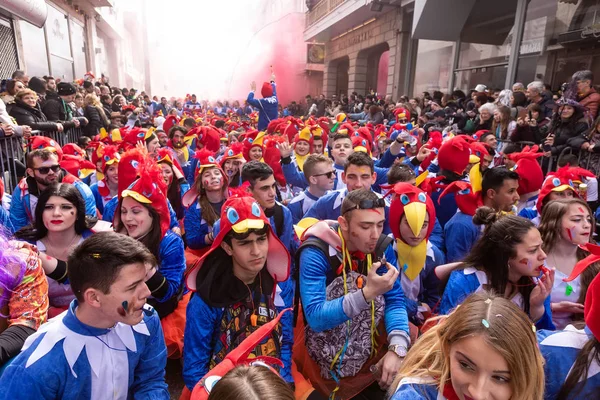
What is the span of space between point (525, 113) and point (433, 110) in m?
4.05

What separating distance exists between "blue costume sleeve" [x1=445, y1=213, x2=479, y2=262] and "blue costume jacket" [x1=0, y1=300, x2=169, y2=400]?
2627 mm

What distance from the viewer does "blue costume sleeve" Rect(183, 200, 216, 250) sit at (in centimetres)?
442

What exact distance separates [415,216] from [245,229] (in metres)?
1.36

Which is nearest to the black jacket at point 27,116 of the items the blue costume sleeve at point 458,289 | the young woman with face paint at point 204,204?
the young woman with face paint at point 204,204

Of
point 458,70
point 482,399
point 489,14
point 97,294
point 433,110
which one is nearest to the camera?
point 482,399

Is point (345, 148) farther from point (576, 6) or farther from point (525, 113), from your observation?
point (576, 6)

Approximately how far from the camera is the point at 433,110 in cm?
1129

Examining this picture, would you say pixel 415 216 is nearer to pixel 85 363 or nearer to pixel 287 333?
pixel 287 333

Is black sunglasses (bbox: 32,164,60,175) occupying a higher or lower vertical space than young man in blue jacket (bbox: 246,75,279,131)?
lower

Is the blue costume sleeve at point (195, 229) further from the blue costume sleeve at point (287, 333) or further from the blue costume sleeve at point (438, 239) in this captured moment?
the blue costume sleeve at point (438, 239)

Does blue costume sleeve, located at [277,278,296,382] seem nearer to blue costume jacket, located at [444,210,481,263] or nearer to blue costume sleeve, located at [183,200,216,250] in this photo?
blue costume jacket, located at [444,210,481,263]

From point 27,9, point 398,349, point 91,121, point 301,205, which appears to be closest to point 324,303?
point 398,349

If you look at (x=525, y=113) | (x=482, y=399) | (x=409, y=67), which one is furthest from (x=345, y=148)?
(x=409, y=67)

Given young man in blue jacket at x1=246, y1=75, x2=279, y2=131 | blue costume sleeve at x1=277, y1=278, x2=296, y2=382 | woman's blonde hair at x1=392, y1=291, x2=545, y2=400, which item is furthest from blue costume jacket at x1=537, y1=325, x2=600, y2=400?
young man in blue jacket at x1=246, y1=75, x2=279, y2=131
